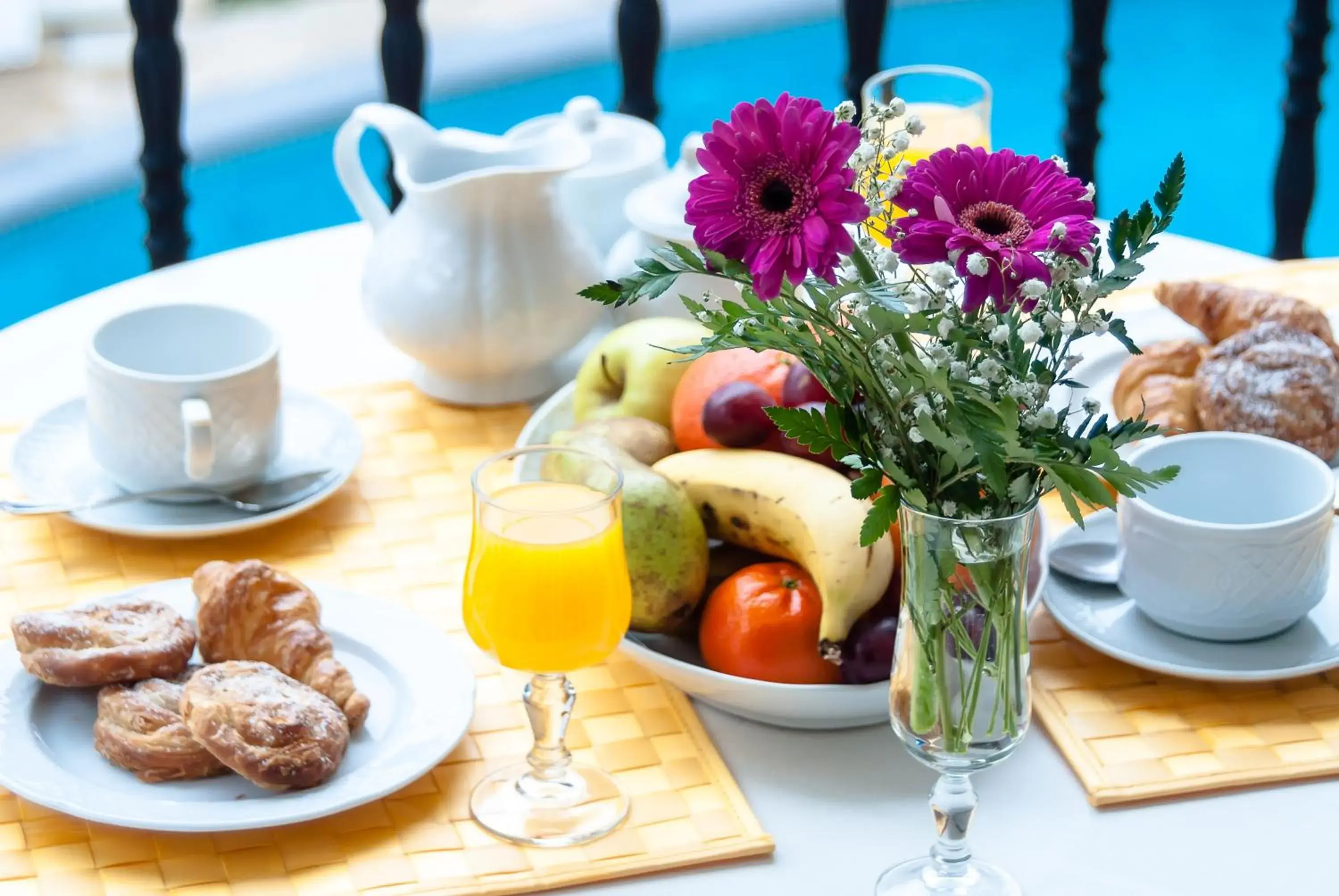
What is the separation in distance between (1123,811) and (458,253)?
669 mm

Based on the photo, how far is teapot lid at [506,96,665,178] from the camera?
145 cm

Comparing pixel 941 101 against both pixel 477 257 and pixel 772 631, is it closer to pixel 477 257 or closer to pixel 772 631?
pixel 477 257

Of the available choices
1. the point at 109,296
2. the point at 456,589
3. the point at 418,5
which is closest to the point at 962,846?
the point at 456,589

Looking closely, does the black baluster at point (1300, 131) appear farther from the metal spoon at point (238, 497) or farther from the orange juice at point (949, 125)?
the metal spoon at point (238, 497)

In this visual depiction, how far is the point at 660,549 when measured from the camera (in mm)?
984

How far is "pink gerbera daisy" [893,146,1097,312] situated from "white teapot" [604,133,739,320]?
597 millimetres

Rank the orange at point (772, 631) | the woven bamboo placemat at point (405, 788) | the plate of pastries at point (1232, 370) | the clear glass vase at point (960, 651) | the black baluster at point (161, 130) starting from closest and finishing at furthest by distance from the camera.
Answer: the clear glass vase at point (960, 651)
the woven bamboo placemat at point (405, 788)
the orange at point (772, 631)
the plate of pastries at point (1232, 370)
the black baluster at point (161, 130)

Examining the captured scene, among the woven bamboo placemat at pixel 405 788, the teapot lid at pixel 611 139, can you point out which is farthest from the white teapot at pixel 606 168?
the woven bamboo placemat at pixel 405 788

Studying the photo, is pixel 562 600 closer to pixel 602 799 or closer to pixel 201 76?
pixel 602 799

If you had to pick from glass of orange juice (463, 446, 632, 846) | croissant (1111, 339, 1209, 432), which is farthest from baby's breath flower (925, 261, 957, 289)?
croissant (1111, 339, 1209, 432)

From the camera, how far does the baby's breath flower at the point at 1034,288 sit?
622mm

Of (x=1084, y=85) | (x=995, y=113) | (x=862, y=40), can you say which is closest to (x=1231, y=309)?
(x=1084, y=85)

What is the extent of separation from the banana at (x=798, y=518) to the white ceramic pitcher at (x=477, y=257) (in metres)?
0.30

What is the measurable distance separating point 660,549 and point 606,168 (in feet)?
1.87
